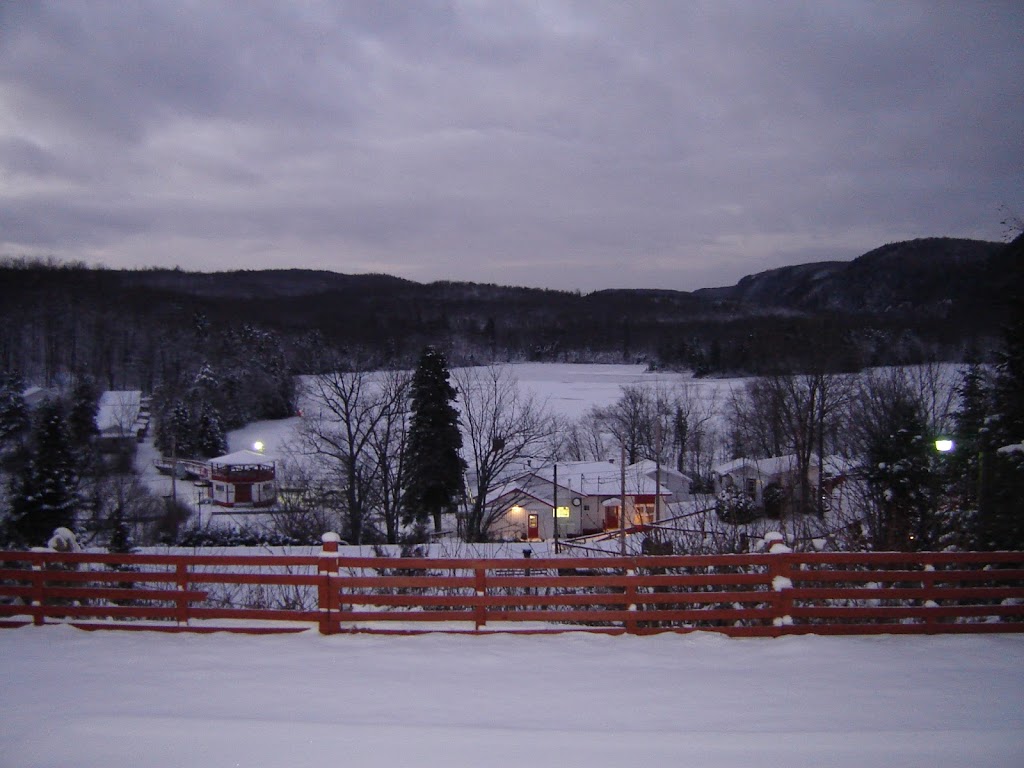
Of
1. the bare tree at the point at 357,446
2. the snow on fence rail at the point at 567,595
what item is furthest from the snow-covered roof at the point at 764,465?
the snow on fence rail at the point at 567,595

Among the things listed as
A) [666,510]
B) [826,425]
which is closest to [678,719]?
[666,510]

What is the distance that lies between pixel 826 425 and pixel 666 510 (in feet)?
34.3

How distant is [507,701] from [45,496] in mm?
25337

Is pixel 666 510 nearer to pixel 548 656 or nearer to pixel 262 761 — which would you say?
pixel 548 656

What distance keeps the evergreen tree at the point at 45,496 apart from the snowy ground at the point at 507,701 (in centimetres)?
1968

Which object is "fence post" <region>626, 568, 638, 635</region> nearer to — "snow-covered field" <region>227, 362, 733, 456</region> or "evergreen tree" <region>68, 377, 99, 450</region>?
"snow-covered field" <region>227, 362, 733, 456</region>

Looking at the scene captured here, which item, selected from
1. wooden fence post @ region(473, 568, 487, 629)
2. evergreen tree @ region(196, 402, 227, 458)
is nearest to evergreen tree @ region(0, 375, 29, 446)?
evergreen tree @ region(196, 402, 227, 458)

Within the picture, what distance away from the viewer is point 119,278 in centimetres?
12294

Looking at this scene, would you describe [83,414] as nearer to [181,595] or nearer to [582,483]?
[582,483]

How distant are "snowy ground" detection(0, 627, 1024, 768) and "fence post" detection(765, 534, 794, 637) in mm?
279

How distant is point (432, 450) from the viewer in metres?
31.7

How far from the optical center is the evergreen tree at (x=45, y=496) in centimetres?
2450

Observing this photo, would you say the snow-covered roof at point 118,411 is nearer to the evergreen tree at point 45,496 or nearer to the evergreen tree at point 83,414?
the evergreen tree at point 83,414

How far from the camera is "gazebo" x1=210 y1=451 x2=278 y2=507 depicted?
4538 cm
